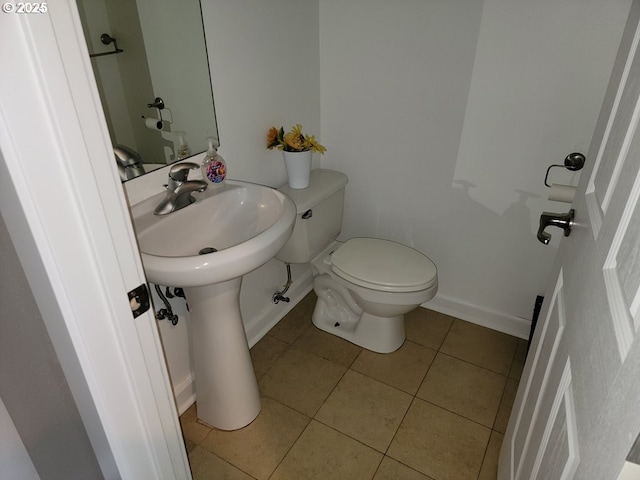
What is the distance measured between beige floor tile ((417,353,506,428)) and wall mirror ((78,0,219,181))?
4.39 ft

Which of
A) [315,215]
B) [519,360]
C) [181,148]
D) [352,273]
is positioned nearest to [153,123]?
[181,148]

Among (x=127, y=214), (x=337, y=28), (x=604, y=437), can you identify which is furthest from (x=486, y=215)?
(x=127, y=214)

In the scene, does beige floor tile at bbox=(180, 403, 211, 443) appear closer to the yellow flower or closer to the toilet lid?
the toilet lid

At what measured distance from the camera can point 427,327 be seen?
7.03ft

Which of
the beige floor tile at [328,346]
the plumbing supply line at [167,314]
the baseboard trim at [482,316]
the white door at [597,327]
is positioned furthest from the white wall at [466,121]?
the plumbing supply line at [167,314]

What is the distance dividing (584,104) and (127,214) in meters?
1.59

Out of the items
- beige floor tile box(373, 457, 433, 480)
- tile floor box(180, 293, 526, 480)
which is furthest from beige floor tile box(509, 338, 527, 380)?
beige floor tile box(373, 457, 433, 480)

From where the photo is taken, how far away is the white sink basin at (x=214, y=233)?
1.05 metres

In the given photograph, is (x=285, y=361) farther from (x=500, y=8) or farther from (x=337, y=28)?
(x=500, y=8)

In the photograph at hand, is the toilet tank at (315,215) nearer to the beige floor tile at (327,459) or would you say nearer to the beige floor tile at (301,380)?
the beige floor tile at (301,380)

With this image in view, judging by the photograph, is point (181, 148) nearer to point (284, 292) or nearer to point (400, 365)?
point (284, 292)

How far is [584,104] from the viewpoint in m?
1.54

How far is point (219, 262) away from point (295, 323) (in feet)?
3.86

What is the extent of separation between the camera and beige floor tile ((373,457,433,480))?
→ 1459mm
